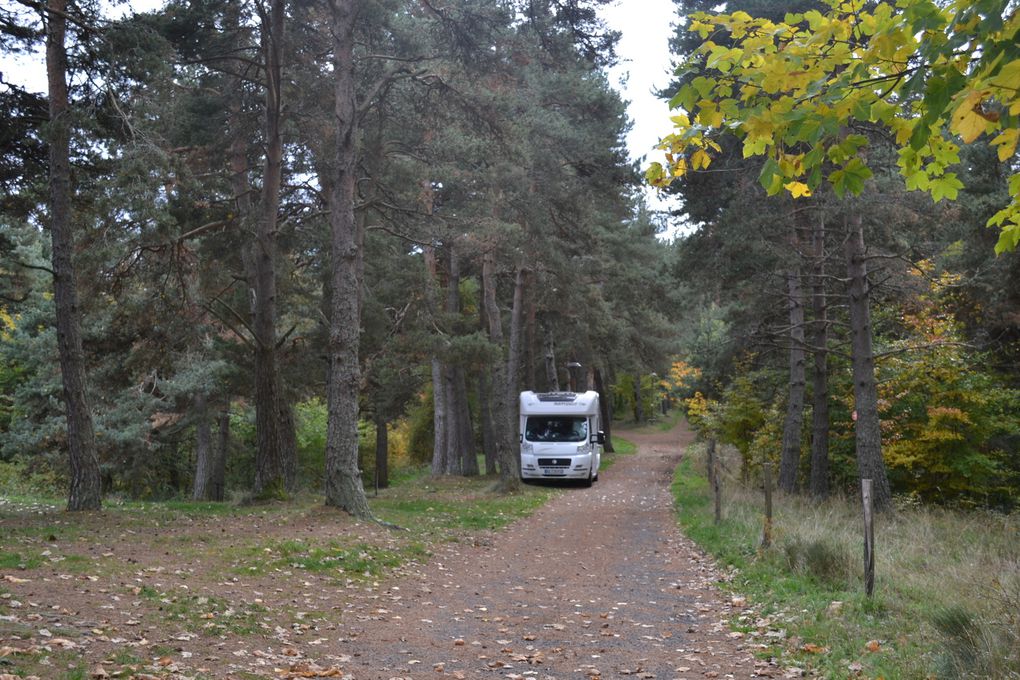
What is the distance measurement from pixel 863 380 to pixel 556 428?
14.0 m

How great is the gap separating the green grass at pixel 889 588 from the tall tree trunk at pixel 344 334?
6.28 m

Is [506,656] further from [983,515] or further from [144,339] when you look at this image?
[144,339]

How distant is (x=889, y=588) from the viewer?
853cm

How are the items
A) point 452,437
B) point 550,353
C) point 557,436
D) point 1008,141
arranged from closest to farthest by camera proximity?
point 1008,141
point 557,436
point 452,437
point 550,353

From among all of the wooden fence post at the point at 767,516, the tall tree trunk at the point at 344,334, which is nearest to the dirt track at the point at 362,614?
the tall tree trunk at the point at 344,334

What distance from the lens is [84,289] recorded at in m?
15.7

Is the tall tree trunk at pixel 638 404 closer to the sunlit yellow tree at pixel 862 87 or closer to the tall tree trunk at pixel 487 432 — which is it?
the tall tree trunk at pixel 487 432

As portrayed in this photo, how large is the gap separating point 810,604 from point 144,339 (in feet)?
50.9

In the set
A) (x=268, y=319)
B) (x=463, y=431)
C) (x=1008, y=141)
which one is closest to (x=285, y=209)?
(x=268, y=319)

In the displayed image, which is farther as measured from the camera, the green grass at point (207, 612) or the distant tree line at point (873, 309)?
the distant tree line at point (873, 309)

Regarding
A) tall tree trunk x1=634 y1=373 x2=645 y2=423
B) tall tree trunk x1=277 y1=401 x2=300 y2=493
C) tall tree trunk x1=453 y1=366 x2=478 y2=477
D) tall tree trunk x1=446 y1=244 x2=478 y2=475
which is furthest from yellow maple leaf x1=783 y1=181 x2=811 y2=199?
tall tree trunk x1=634 y1=373 x2=645 y2=423

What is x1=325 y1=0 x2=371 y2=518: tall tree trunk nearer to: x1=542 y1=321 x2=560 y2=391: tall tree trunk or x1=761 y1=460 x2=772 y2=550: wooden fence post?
x1=761 y1=460 x2=772 y2=550: wooden fence post

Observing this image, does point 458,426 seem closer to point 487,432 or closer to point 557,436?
point 487,432

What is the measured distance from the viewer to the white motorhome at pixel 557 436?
93.4 feet
